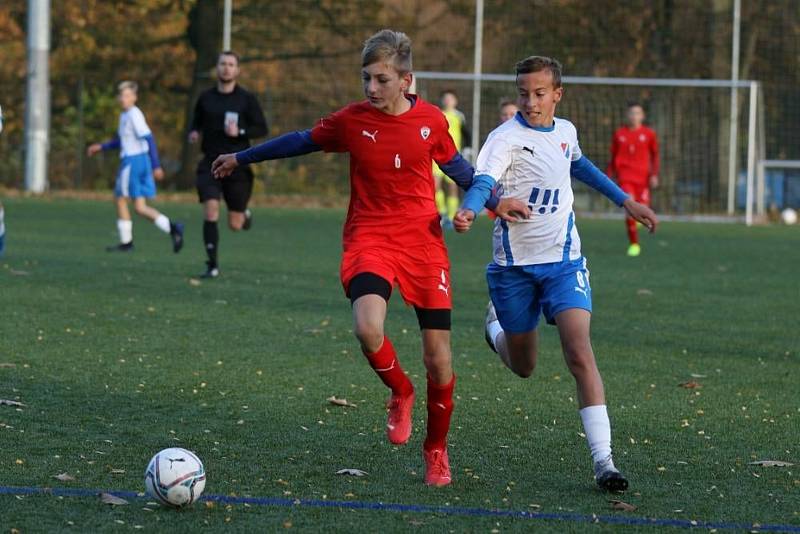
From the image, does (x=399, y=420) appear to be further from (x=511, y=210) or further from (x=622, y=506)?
(x=622, y=506)

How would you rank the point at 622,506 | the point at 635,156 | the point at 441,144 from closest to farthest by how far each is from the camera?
1. the point at 622,506
2. the point at 441,144
3. the point at 635,156

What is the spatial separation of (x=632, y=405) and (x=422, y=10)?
25.2 metres

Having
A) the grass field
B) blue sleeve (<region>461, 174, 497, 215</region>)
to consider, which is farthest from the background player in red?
blue sleeve (<region>461, 174, 497, 215</region>)

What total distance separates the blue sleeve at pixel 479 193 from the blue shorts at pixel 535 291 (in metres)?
0.42

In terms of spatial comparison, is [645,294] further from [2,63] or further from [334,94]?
[2,63]

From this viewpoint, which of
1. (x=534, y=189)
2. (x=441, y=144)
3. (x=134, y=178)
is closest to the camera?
(x=441, y=144)

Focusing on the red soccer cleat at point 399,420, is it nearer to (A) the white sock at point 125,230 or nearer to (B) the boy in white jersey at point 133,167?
(B) the boy in white jersey at point 133,167

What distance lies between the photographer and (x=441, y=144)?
6.05 m

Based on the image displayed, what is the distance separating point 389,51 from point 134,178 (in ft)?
36.2

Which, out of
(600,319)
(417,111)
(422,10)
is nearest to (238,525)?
(417,111)

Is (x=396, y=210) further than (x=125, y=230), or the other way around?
(x=125, y=230)

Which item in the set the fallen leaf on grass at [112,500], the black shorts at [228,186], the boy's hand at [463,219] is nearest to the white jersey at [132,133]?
the black shorts at [228,186]

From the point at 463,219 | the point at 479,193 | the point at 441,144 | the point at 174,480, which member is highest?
the point at 441,144

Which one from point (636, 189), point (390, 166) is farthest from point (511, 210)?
point (636, 189)
